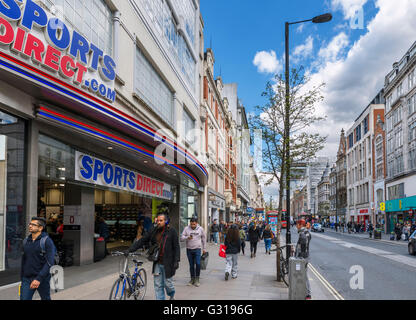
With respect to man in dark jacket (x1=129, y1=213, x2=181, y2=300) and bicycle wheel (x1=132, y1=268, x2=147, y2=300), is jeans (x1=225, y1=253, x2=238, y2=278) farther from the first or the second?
man in dark jacket (x1=129, y1=213, x2=181, y2=300)

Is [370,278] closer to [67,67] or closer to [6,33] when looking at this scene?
[67,67]

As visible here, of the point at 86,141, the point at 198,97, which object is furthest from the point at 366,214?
the point at 86,141

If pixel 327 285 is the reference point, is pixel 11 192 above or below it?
above

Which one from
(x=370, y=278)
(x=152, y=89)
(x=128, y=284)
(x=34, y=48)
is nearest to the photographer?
(x=128, y=284)

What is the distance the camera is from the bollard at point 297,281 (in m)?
7.82

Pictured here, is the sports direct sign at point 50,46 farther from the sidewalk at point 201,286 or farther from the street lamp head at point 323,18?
the street lamp head at point 323,18

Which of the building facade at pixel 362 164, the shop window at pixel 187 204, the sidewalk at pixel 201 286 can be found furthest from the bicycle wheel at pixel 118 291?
the building facade at pixel 362 164

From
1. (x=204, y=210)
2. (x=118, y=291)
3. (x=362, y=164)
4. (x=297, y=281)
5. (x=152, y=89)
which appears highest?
(x=362, y=164)

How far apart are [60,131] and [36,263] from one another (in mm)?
5611

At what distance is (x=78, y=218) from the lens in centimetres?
1244

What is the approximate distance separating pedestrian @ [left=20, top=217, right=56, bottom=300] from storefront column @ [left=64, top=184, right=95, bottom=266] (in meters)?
6.93

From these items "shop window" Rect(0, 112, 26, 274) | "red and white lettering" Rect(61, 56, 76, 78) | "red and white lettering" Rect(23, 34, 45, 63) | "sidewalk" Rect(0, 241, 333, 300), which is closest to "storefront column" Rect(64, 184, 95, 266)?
"sidewalk" Rect(0, 241, 333, 300)

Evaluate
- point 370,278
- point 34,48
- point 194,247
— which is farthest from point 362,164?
point 34,48
